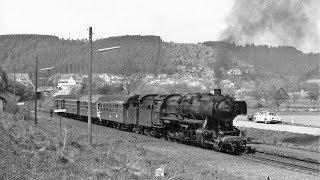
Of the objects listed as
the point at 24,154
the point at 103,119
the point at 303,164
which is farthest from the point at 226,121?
the point at 103,119

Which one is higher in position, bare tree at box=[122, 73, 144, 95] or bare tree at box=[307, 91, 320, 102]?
bare tree at box=[122, 73, 144, 95]

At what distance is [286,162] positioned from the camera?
789 inches

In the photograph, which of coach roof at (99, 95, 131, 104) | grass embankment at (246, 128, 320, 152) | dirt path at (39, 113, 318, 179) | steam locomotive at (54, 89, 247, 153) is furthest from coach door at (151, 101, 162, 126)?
grass embankment at (246, 128, 320, 152)

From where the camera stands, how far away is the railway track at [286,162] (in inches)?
712

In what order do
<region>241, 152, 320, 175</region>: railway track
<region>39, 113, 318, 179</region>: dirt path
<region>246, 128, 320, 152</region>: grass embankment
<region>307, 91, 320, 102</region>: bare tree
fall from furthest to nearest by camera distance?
<region>307, 91, 320, 102</region>: bare tree < <region>246, 128, 320, 152</region>: grass embankment < <region>241, 152, 320, 175</region>: railway track < <region>39, 113, 318, 179</region>: dirt path

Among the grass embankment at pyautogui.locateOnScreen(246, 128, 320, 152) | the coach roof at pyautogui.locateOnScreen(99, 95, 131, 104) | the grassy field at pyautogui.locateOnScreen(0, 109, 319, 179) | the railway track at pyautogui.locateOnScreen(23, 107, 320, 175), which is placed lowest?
the grass embankment at pyautogui.locateOnScreen(246, 128, 320, 152)

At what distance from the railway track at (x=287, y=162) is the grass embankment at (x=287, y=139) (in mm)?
5037

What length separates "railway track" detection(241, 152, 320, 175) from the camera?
18.0 metres

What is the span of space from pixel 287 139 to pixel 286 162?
1157cm

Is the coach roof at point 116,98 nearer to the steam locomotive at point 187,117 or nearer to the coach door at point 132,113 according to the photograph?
the steam locomotive at point 187,117

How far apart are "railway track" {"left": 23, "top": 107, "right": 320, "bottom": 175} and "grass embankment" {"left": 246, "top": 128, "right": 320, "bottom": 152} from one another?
4.83 meters

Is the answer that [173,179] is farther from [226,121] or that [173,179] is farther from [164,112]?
[164,112]

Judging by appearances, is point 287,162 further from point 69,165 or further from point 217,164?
point 69,165

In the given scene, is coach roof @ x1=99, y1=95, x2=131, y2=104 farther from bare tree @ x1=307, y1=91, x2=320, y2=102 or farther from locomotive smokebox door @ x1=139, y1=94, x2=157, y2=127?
bare tree @ x1=307, y1=91, x2=320, y2=102
